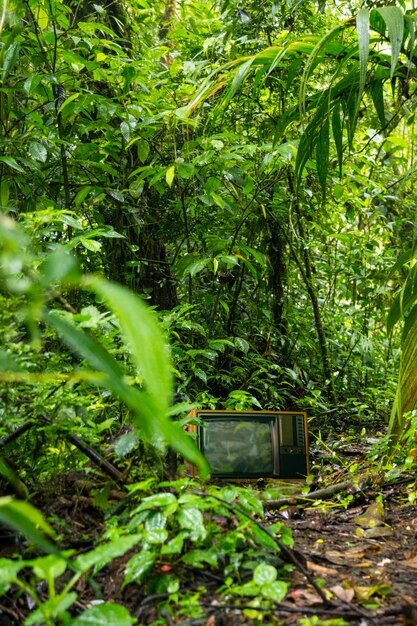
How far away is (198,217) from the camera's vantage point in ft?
11.0

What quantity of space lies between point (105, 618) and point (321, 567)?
23.3 inches

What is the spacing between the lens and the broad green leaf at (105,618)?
2.80 ft

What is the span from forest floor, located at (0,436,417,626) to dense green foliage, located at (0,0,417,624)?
56 mm

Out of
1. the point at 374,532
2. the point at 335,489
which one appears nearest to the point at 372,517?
the point at 374,532

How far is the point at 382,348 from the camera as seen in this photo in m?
4.19

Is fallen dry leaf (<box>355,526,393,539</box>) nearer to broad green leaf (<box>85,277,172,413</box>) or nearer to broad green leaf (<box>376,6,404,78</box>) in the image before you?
broad green leaf (<box>376,6,404,78</box>)

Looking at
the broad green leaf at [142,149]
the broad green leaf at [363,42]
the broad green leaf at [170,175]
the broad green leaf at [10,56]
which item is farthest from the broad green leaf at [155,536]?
the broad green leaf at [142,149]

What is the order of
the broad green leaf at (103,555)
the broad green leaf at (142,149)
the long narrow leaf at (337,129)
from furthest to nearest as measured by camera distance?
1. the broad green leaf at (142,149)
2. the long narrow leaf at (337,129)
3. the broad green leaf at (103,555)

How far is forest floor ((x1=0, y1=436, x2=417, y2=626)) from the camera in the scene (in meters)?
1.04

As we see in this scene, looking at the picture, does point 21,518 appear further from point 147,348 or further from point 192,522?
point 192,522

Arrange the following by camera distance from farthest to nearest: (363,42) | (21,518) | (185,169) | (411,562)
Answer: (185,169) < (363,42) < (411,562) < (21,518)

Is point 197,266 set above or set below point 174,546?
above

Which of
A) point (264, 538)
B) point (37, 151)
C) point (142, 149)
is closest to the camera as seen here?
point (264, 538)

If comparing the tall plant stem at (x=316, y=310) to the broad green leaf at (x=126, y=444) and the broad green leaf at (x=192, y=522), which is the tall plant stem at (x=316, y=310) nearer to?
the broad green leaf at (x=126, y=444)
